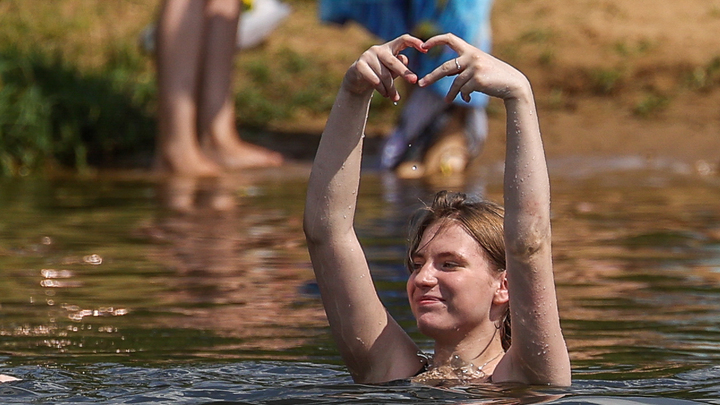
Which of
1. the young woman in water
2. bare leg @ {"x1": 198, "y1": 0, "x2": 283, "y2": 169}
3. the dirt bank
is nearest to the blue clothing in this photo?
bare leg @ {"x1": 198, "y1": 0, "x2": 283, "y2": 169}

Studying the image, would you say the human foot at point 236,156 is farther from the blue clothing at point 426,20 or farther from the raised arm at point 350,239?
the raised arm at point 350,239

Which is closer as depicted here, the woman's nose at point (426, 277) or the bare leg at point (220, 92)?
the woman's nose at point (426, 277)

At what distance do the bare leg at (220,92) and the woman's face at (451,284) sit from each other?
4608 mm

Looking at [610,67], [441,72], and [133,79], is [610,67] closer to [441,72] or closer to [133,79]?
[133,79]

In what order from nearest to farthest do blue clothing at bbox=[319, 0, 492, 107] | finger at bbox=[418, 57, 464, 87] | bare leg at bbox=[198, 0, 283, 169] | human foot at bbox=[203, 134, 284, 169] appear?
1. finger at bbox=[418, 57, 464, 87]
2. blue clothing at bbox=[319, 0, 492, 107]
3. bare leg at bbox=[198, 0, 283, 169]
4. human foot at bbox=[203, 134, 284, 169]

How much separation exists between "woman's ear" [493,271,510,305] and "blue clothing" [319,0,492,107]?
370cm

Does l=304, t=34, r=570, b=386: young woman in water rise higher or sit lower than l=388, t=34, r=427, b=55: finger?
lower

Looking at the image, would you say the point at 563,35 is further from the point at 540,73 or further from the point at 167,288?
the point at 167,288

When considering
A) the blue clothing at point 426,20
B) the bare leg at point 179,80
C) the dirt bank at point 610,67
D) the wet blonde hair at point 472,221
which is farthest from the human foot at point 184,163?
the wet blonde hair at point 472,221

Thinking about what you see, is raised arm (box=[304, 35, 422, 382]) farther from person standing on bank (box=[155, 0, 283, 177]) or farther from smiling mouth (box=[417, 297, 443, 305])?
person standing on bank (box=[155, 0, 283, 177])

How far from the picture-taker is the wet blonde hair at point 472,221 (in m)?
2.86

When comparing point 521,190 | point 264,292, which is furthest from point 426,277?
point 264,292

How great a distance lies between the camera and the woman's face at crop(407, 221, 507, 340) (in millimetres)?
2803

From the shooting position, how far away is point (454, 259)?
9.33 ft
